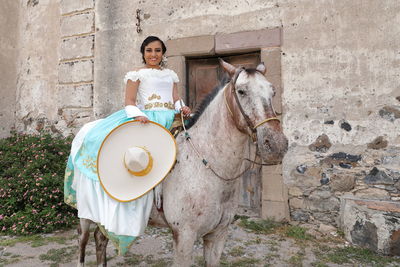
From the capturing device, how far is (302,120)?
4.20 meters

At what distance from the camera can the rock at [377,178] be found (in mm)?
3757

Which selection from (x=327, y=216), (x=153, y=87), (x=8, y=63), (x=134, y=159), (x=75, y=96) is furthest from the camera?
(x=8, y=63)

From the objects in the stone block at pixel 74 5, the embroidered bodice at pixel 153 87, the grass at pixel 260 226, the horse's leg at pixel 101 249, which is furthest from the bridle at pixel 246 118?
the stone block at pixel 74 5

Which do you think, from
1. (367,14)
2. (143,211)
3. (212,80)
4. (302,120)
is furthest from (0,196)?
(367,14)

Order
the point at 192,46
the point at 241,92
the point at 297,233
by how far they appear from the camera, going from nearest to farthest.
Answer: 1. the point at 241,92
2. the point at 297,233
3. the point at 192,46

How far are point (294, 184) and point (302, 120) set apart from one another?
98 centimetres

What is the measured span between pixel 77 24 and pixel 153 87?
420 cm

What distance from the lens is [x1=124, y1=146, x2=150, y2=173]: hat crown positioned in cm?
192

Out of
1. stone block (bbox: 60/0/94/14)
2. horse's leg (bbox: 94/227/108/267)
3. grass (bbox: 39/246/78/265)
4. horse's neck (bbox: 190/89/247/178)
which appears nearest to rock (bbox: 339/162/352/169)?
horse's neck (bbox: 190/89/247/178)

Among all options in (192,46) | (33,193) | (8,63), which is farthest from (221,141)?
(8,63)

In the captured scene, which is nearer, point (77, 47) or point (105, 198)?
point (105, 198)

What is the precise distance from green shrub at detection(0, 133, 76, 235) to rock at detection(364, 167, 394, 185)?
14.4ft

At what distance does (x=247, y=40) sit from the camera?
4426mm

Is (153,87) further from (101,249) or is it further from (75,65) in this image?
(75,65)
